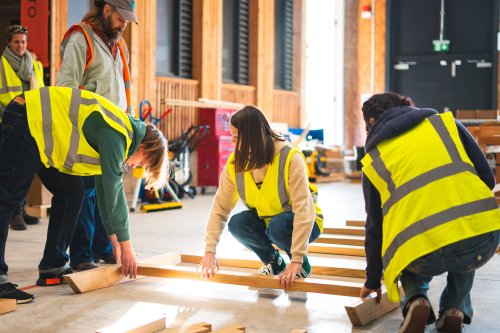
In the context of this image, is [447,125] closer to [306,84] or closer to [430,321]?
[430,321]

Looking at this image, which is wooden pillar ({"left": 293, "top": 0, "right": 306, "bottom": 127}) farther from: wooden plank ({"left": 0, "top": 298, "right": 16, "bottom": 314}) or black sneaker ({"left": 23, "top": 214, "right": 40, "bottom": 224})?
wooden plank ({"left": 0, "top": 298, "right": 16, "bottom": 314})

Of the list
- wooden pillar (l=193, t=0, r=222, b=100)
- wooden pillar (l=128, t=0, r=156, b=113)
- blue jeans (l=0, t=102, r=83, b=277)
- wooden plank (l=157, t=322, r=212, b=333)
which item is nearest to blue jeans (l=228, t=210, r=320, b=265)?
wooden plank (l=157, t=322, r=212, b=333)

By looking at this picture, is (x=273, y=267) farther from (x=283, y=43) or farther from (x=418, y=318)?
(x=283, y=43)

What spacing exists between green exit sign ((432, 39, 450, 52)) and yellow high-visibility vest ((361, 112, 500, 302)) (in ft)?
37.9

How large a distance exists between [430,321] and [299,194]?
2.65 feet

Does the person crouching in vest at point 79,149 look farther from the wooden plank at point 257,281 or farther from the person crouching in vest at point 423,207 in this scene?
the person crouching in vest at point 423,207

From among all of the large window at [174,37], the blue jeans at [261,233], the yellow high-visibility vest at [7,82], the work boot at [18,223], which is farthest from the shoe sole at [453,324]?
the large window at [174,37]

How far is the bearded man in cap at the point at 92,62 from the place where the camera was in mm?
3639

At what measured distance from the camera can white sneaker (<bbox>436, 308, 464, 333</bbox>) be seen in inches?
101

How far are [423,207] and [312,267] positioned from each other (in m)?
1.40

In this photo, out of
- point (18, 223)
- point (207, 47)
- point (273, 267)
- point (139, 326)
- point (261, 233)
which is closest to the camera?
point (139, 326)

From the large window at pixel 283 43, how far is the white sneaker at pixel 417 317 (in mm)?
10157

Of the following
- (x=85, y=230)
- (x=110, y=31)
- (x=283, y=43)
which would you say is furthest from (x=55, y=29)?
(x=283, y=43)

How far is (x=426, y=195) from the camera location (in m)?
2.40
